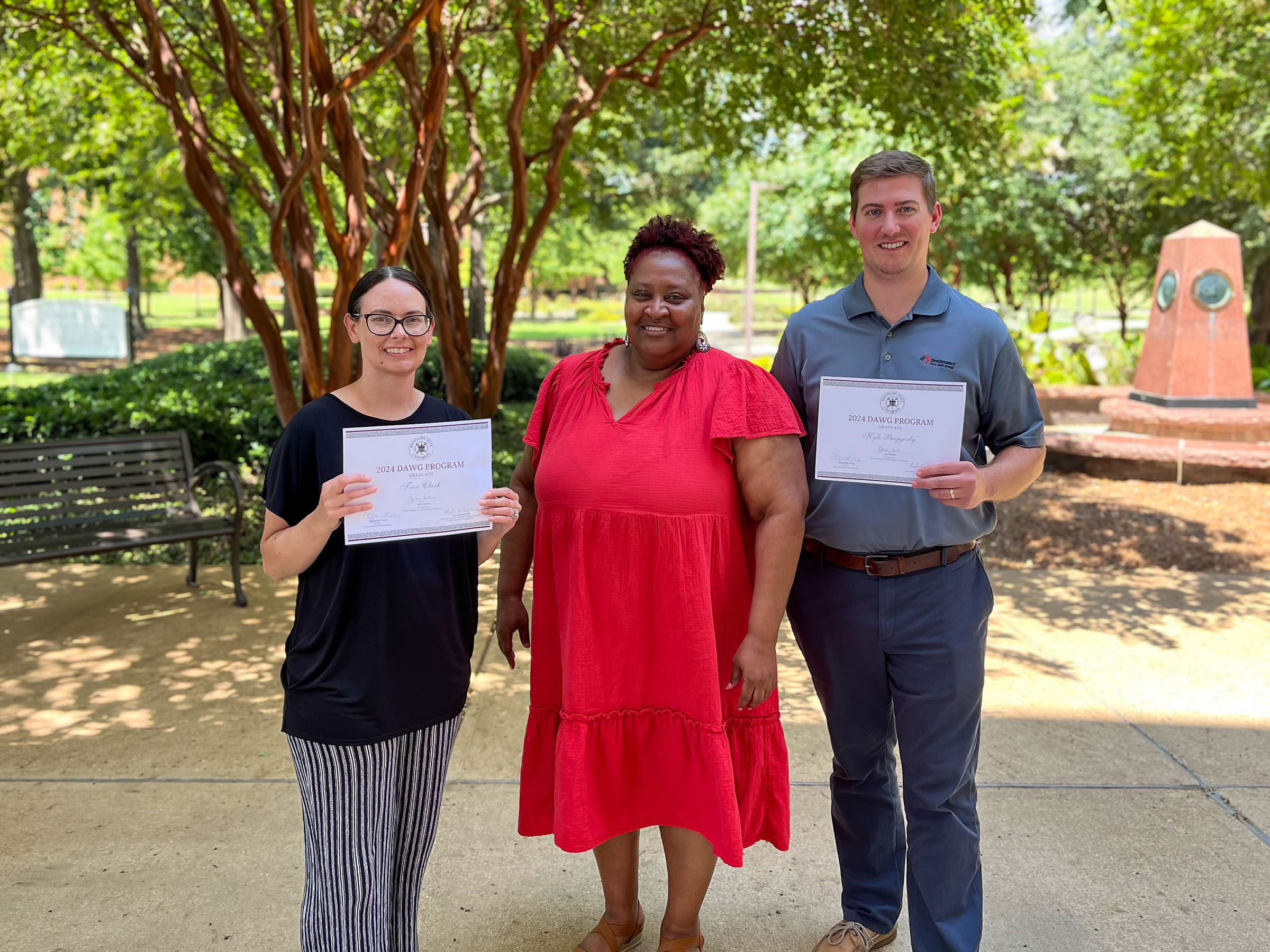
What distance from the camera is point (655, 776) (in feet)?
9.25

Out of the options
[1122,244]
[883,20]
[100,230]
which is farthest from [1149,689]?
[100,230]

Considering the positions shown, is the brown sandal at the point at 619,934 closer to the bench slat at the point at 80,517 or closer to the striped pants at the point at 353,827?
the striped pants at the point at 353,827

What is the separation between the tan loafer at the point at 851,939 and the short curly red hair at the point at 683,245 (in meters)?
1.84

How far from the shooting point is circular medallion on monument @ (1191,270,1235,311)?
11938 millimetres

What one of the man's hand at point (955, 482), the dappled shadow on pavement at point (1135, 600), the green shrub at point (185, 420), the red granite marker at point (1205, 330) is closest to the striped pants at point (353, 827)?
the man's hand at point (955, 482)

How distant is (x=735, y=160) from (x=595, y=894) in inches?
367

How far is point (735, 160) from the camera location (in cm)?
1145

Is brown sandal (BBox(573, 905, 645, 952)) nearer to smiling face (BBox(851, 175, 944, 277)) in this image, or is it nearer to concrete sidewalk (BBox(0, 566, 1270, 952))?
concrete sidewalk (BBox(0, 566, 1270, 952))

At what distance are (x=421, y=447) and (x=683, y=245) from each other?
0.83 meters

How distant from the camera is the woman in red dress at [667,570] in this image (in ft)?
8.71

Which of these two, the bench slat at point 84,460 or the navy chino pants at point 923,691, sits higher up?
the bench slat at point 84,460

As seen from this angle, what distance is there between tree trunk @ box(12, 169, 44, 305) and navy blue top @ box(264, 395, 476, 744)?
85.5 feet

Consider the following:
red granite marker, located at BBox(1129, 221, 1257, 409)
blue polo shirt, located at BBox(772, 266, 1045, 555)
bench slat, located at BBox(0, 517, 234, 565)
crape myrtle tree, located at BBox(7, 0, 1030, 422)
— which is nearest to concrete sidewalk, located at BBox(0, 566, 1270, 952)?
bench slat, located at BBox(0, 517, 234, 565)

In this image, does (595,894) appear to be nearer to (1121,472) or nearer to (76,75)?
(1121,472)
